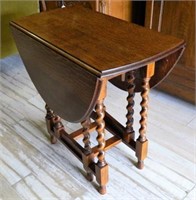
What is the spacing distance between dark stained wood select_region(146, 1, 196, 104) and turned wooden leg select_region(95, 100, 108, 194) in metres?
0.88

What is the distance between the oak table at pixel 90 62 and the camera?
1.14 meters

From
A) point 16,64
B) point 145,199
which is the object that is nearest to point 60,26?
point 145,199

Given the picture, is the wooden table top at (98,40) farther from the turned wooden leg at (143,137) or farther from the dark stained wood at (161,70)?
the turned wooden leg at (143,137)

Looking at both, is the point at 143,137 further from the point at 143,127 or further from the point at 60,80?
the point at 60,80

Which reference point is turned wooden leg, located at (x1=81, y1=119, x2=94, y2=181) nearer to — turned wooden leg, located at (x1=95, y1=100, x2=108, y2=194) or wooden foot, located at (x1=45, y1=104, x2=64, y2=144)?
turned wooden leg, located at (x1=95, y1=100, x2=108, y2=194)

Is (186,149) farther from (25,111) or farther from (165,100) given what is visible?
(25,111)

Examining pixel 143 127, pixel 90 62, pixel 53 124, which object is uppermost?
pixel 90 62

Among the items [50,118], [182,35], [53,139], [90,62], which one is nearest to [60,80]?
[90,62]

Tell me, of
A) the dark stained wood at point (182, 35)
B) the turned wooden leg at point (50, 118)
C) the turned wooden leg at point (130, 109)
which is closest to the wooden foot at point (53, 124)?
the turned wooden leg at point (50, 118)

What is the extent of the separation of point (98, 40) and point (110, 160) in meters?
0.73

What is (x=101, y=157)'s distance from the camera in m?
1.39

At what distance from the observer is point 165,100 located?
2221mm

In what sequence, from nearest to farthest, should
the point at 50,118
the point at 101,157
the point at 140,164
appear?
the point at 101,157 → the point at 140,164 → the point at 50,118

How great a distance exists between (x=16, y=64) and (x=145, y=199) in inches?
71.2
